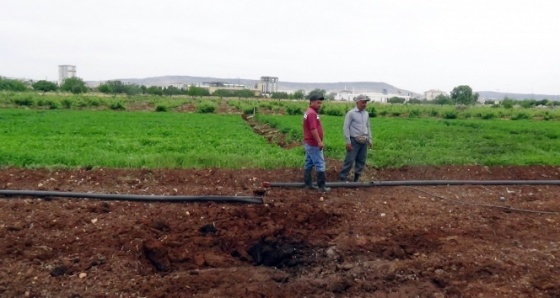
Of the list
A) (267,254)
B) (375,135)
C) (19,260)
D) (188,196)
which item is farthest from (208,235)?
(375,135)

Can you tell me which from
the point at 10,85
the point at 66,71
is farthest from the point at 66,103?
the point at 66,71

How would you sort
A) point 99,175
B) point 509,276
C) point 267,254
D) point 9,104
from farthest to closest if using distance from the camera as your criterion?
point 9,104 → point 99,175 → point 267,254 → point 509,276

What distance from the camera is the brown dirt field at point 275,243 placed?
509 cm

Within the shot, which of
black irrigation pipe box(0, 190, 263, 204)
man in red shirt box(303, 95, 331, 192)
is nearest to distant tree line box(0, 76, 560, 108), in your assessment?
man in red shirt box(303, 95, 331, 192)

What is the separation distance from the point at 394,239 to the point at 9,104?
42943 mm

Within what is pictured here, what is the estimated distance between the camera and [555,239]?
664 cm

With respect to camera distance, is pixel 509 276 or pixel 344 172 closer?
pixel 509 276

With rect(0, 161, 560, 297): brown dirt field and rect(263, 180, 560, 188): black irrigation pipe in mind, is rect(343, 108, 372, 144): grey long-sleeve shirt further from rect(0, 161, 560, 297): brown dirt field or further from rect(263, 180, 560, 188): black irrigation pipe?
rect(0, 161, 560, 297): brown dirt field

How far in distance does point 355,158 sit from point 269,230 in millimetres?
3428

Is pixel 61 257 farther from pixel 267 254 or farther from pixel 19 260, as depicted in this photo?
pixel 267 254

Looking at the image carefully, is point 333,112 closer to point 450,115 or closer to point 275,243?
point 450,115

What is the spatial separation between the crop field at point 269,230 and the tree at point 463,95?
65.7 metres

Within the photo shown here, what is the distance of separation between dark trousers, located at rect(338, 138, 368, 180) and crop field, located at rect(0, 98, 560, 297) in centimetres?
41

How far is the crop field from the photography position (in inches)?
203
